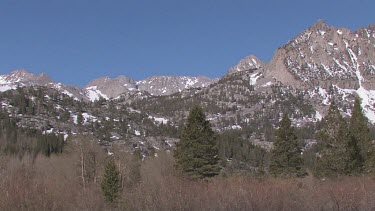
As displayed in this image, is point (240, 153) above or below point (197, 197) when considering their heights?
above

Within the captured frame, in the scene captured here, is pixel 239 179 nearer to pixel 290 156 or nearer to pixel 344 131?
pixel 344 131

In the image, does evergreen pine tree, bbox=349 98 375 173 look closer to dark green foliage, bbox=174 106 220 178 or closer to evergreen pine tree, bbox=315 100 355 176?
evergreen pine tree, bbox=315 100 355 176

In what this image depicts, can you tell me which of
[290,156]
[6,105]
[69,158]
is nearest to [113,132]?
[6,105]

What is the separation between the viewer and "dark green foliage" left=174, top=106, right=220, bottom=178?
4241cm

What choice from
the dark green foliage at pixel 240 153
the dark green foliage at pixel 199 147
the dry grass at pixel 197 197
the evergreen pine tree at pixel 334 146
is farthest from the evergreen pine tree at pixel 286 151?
the dark green foliage at pixel 240 153

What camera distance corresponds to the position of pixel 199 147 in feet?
141

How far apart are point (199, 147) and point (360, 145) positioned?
17.9 m

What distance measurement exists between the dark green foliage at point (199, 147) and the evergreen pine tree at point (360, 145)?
518 inches

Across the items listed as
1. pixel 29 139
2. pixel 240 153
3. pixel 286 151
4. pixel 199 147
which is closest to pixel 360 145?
pixel 286 151

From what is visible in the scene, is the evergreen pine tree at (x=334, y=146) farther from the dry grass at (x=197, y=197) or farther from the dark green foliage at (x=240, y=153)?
the dark green foliage at (x=240, y=153)

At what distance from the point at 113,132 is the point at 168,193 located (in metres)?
178

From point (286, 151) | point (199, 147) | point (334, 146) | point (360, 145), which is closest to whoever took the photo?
point (334, 146)

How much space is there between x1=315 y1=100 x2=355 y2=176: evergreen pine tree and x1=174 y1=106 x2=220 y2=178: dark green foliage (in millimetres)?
10036

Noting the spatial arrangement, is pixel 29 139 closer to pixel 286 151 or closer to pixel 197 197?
pixel 286 151
